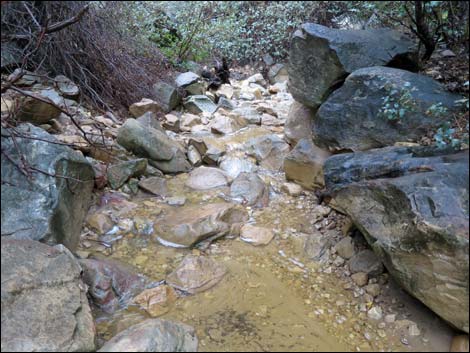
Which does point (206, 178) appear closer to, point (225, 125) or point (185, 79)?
point (225, 125)

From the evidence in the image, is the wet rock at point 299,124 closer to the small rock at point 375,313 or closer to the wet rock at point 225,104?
the wet rock at point 225,104

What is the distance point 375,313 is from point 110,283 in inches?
62.2

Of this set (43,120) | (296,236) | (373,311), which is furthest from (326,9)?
(373,311)

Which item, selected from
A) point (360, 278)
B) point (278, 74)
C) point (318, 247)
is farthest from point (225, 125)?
point (278, 74)

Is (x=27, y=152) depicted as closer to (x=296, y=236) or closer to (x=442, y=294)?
(x=296, y=236)

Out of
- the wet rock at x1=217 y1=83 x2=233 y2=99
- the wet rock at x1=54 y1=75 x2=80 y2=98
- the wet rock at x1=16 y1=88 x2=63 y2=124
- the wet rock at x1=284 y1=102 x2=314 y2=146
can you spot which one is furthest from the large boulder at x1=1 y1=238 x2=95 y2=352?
the wet rock at x1=217 y1=83 x2=233 y2=99

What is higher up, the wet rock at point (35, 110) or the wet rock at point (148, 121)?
the wet rock at point (35, 110)

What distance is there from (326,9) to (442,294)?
3.89m

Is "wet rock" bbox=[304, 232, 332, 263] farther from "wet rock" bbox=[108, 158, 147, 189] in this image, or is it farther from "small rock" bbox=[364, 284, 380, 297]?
"wet rock" bbox=[108, 158, 147, 189]

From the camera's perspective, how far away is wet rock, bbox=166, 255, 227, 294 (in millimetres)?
2520

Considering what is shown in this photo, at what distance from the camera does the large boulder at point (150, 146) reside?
12.9ft

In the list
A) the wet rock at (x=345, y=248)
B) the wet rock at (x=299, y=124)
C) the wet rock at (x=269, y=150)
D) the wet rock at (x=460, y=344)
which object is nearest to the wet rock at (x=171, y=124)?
the wet rock at (x=269, y=150)

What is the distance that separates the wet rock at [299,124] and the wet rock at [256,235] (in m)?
1.50

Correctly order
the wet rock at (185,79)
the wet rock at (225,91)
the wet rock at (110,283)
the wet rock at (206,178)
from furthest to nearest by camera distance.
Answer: the wet rock at (225,91), the wet rock at (185,79), the wet rock at (206,178), the wet rock at (110,283)
